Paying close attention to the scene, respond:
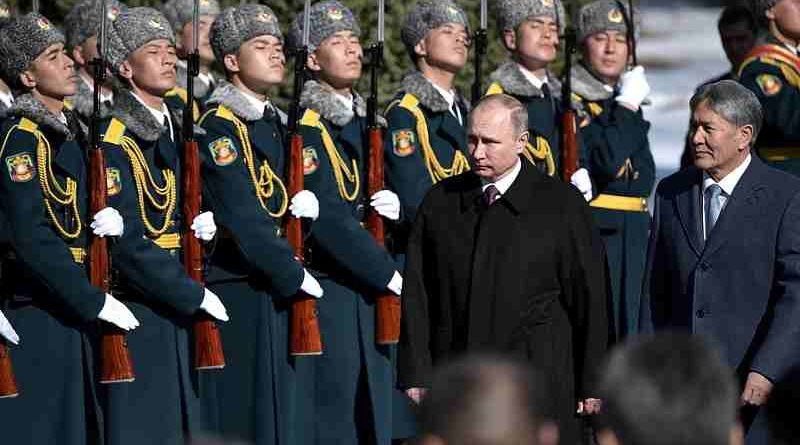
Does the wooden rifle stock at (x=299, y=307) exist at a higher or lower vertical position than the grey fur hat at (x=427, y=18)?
lower

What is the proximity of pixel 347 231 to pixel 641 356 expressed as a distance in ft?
15.2

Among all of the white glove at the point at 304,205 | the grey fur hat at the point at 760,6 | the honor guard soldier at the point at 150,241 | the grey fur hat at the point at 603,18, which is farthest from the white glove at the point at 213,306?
the grey fur hat at the point at 760,6

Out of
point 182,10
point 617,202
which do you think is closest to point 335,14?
point 182,10

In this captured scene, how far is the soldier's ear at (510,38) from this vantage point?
10.2m

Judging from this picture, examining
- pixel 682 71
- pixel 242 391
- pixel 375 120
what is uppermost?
pixel 682 71

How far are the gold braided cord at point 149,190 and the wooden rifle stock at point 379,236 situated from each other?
3.59ft

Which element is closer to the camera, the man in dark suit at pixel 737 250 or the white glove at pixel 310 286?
the man in dark suit at pixel 737 250

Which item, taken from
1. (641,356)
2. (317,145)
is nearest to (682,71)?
(317,145)

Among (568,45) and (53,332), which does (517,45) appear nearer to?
(568,45)

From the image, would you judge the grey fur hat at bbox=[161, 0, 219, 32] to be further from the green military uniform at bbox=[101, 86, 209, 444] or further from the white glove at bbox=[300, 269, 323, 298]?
the white glove at bbox=[300, 269, 323, 298]

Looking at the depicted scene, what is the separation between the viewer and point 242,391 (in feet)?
29.2

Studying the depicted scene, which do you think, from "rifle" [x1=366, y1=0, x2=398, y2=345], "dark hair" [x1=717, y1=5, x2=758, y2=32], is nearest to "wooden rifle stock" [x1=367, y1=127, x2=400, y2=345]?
"rifle" [x1=366, y1=0, x2=398, y2=345]

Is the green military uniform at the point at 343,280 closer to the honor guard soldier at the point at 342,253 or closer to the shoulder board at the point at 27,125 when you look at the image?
the honor guard soldier at the point at 342,253

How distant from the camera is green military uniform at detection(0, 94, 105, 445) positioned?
7.87 metres
